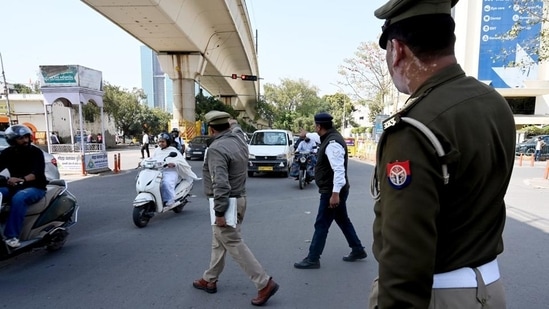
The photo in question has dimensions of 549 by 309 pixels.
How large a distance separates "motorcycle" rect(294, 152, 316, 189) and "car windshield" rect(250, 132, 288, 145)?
323 centimetres

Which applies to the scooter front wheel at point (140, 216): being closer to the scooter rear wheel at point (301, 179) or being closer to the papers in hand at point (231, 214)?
the papers in hand at point (231, 214)

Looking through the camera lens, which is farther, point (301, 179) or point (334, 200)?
point (301, 179)

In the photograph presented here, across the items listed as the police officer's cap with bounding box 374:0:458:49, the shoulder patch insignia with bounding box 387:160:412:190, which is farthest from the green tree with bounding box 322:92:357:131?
the shoulder patch insignia with bounding box 387:160:412:190

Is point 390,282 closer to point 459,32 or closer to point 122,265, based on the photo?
Answer: point 122,265

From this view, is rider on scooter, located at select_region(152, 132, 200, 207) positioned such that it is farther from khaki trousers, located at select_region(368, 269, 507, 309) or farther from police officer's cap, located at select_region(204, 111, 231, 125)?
khaki trousers, located at select_region(368, 269, 507, 309)

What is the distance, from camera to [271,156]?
502 inches

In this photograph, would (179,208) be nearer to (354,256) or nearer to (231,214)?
(354,256)

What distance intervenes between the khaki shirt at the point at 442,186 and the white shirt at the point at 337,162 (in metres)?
2.81

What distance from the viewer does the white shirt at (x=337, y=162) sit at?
411cm

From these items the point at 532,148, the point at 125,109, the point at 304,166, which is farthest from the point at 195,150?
the point at 125,109

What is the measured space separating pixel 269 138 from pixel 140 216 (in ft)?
27.7

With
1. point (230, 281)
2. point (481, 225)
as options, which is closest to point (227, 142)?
point (230, 281)

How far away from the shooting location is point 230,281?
390cm

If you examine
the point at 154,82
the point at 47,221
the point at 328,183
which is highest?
the point at 154,82
